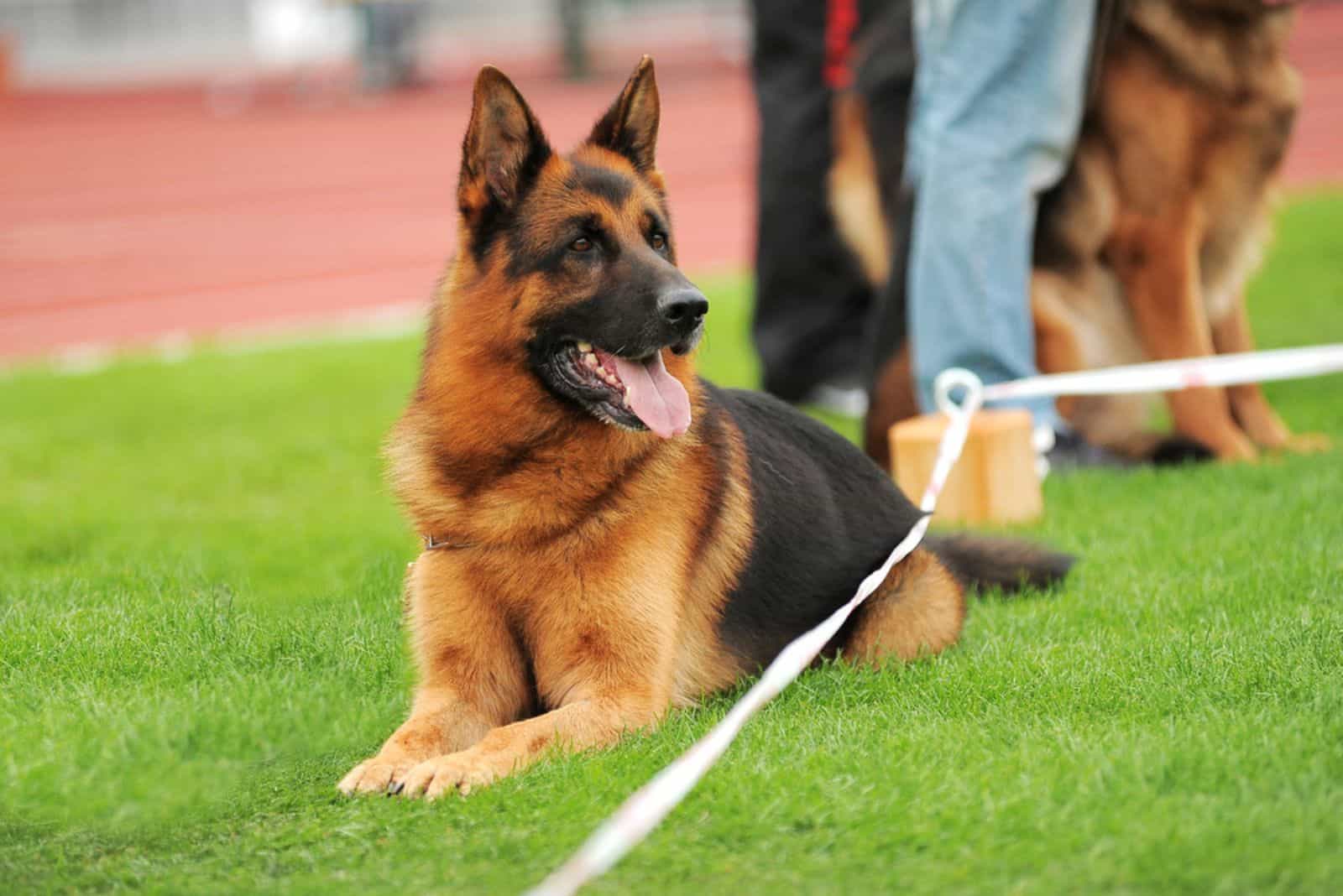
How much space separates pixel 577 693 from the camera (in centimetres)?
384

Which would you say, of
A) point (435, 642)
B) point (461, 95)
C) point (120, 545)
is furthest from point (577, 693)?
point (461, 95)

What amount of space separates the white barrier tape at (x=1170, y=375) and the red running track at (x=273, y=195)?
7.78 meters

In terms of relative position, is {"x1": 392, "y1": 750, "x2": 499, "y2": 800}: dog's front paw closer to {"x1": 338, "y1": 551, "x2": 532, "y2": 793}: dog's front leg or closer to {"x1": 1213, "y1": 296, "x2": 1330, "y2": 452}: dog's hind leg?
{"x1": 338, "y1": 551, "x2": 532, "y2": 793}: dog's front leg

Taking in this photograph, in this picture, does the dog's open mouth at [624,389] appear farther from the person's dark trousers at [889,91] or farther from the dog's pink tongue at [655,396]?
the person's dark trousers at [889,91]

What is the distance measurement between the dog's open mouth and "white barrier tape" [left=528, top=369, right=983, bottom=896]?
602 millimetres

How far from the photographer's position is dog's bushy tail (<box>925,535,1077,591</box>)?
5.00 metres

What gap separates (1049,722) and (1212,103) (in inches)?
144

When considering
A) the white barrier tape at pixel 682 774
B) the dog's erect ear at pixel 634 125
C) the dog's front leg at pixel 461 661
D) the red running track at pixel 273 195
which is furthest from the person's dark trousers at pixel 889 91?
the red running track at pixel 273 195

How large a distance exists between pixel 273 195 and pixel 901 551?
17.7 m

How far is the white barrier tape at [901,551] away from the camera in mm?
2789

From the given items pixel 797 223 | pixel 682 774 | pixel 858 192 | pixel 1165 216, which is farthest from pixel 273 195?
pixel 682 774

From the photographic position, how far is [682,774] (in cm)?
309

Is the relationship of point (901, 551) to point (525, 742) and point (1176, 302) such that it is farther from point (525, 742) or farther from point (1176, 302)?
point (1176, 302)

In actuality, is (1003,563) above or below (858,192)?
below
